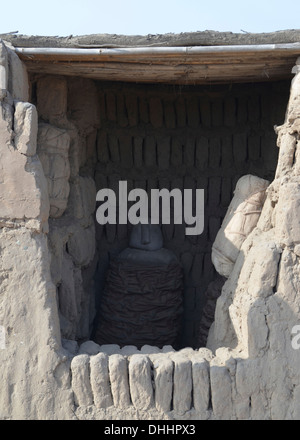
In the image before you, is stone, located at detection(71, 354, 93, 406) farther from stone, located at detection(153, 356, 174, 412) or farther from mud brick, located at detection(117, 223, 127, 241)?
mud brick, located at detection(117, 223, 127, 241)

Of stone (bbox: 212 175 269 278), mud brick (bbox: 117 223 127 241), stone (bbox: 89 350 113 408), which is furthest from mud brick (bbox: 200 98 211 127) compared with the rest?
stone (bbox: 89 350 113 408)

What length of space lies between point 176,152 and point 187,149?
128mm

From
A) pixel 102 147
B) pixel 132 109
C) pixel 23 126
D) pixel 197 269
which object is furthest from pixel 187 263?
pixel 23 126

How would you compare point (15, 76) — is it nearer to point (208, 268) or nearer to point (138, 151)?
point (138, 151)

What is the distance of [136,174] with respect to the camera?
6531 mm

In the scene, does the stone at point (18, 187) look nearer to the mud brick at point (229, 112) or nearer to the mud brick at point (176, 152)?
the mud brick at point (176, 152)

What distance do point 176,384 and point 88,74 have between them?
2.65 m

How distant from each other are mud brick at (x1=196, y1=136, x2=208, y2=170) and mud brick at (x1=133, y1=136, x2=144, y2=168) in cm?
63

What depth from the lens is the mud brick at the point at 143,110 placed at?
638 cm

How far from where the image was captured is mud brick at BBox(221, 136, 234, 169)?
6.44 m

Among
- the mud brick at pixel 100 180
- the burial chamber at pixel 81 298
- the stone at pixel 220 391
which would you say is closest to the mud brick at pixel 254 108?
the burial chamber at pixel 81 298

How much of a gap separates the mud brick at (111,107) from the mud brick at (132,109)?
0.14 metres

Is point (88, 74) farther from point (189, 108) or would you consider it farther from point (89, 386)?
point (89, 386)

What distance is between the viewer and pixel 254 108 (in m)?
6.32
